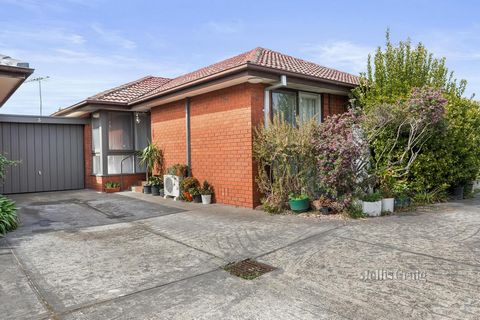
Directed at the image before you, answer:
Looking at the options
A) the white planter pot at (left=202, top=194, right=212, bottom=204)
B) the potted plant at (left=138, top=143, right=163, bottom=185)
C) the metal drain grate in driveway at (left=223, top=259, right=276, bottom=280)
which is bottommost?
the metal drain grate in driveway at (left=223, top=259, right=276, bottom=280)

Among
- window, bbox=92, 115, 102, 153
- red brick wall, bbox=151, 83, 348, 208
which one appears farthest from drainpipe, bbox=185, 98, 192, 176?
window, bbox=92, 115, 102, 153

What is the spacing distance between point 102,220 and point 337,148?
5151 mm

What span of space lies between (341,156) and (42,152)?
10.8 m

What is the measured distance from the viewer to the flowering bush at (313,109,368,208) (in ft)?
21.7

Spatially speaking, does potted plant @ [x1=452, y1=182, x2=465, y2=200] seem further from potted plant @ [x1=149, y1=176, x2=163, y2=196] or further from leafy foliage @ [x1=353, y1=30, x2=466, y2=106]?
potted plant @ [x1=149, y1=176, x2=163, y2=196]

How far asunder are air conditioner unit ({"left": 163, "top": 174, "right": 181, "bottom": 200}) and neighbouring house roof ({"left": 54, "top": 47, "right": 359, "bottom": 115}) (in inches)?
102

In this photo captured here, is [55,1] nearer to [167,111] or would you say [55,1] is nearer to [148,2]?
[148,2]

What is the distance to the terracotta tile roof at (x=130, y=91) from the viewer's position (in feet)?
38.7

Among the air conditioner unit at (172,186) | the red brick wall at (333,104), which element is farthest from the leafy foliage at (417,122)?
the air conditioner unit at (172,186)

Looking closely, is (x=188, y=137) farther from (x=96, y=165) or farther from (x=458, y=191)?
(x=458, y=191)

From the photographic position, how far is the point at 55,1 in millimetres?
7316

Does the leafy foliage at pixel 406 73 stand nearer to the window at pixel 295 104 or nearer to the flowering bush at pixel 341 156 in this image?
the window at pixel 295 104

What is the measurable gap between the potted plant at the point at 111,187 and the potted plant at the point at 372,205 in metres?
8.63

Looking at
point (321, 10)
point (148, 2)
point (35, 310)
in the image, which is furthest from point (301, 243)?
point (148, 2)
